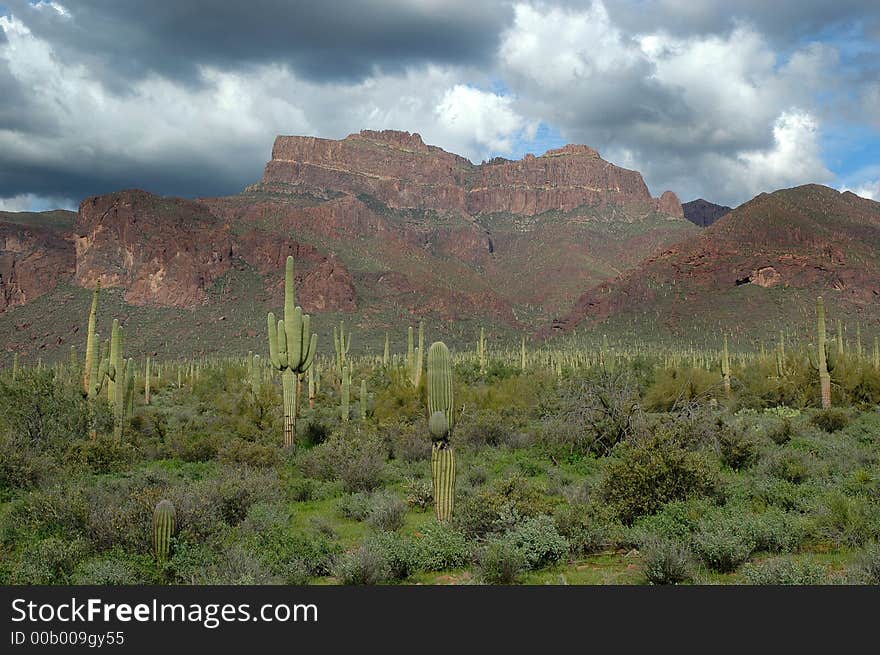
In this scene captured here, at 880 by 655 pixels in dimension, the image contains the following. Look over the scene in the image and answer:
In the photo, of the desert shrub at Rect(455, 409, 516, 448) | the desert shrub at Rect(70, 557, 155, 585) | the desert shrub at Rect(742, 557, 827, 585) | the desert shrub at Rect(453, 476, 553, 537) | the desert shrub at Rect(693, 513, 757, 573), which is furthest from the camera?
the desert shrub at Rect(455, 409, 516, 448)

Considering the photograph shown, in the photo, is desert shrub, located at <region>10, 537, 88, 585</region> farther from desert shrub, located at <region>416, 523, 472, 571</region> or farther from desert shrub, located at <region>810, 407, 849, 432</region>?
desert shrub, located at <region>810, 407, 849, 432</region>

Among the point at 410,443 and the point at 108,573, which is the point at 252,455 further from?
the point at 108,573

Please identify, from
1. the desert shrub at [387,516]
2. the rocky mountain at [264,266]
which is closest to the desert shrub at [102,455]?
the desert shrub at [387,516]

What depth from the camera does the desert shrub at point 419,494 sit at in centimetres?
1390

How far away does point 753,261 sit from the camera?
101000 mm

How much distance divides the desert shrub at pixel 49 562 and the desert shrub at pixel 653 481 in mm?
7899

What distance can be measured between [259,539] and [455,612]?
13.5 ft

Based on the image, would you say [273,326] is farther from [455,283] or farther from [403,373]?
[455,283]

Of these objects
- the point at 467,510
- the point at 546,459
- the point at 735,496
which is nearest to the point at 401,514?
the point at 467,510

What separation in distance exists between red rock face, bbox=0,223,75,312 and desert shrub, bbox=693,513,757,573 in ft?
454

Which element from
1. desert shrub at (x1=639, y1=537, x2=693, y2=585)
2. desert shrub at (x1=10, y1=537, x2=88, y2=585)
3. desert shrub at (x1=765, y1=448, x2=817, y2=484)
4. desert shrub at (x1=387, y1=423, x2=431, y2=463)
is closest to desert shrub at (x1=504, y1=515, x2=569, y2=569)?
desert shrub at (x1=639, y1=537, x2=693, y2=585)

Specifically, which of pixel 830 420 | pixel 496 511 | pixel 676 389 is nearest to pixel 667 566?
pixel 496 511

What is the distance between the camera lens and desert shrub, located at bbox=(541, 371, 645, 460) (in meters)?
17.3

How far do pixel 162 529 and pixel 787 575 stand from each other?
301 inches
